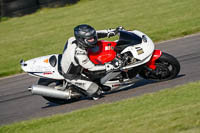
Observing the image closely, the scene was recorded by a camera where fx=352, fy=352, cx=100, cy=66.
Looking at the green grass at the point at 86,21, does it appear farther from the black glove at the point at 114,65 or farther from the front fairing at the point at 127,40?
the black glove at the point at 114,65

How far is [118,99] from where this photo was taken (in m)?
7.62

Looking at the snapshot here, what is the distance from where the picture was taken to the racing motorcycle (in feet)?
24.5

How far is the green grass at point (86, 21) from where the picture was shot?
12.9 m

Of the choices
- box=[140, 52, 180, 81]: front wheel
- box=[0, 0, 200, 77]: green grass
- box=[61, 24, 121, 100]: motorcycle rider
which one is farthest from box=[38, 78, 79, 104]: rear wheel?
box=[0, 0, 200, 77]: green grass

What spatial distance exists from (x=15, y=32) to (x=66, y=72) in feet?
34.5

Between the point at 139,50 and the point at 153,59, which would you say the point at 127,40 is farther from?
the point at 153,59

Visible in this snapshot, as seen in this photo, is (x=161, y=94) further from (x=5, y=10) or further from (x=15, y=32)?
(x=5, y=10)

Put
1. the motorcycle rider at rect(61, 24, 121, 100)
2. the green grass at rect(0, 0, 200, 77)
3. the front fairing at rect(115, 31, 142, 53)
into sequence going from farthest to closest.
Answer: the green grass at rect(0, 0, 200, 77), the front fairing at rect(115, 31, 142, 53), the motorcycle rider at rect(61, 24, 121, 100)

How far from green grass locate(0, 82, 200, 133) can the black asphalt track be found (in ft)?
2.15

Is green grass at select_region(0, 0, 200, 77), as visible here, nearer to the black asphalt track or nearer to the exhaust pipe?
the black asphalt track

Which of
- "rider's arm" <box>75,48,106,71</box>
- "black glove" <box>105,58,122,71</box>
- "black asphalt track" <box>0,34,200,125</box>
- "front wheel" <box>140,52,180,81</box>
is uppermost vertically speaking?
"rider's arm" <box>75,48,106,71</box>

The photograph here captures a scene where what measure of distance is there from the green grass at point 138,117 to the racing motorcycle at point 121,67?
0.72 meters

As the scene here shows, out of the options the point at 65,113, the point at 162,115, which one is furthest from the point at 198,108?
the point at 65,113

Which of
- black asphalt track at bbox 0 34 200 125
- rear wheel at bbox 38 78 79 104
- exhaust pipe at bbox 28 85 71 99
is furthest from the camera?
rear wheel at bbox 38 78 79 104
